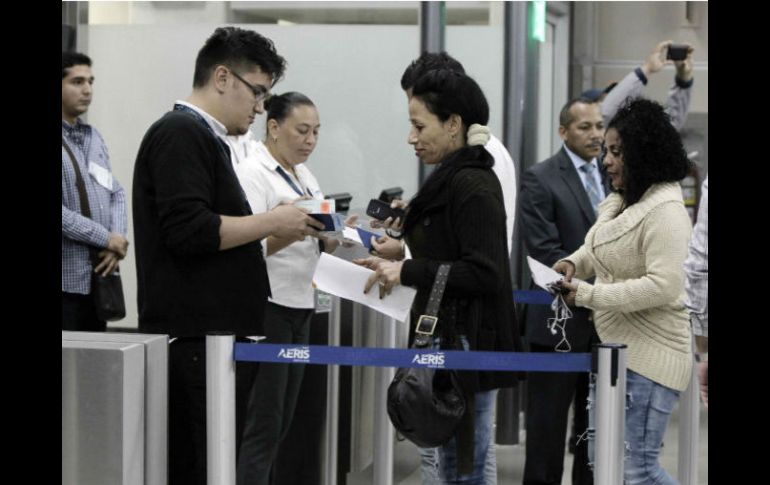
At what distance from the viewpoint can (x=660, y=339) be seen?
155 inches

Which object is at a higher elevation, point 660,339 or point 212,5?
point 212,5

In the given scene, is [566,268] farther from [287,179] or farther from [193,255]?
[193,255]

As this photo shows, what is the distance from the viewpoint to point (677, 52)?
6656 millimetres

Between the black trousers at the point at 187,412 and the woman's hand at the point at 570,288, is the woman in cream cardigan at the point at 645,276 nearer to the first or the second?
the woman's hand at the point at 570,288

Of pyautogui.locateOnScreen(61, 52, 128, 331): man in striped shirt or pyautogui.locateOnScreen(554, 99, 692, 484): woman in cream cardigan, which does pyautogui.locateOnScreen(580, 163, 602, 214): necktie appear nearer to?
pyautogui.locateOnScreen(554, 99, 692, 484): woman in cream cardigan

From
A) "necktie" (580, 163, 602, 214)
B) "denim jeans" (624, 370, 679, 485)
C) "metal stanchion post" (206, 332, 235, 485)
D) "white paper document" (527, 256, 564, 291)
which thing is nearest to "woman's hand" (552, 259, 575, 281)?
"white paper document" (527, 256, 564, 291)

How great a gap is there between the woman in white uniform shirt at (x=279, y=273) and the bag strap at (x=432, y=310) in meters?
1.15

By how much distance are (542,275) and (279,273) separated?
1.15 m

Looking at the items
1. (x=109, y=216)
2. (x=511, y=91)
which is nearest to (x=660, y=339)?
(x=109, y=216)

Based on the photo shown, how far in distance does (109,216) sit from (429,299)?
2697 millimetres

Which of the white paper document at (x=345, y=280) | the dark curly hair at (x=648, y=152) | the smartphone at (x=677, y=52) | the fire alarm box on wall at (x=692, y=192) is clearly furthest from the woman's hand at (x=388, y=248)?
the fire alarm box on wall at (x=692, y=192)
